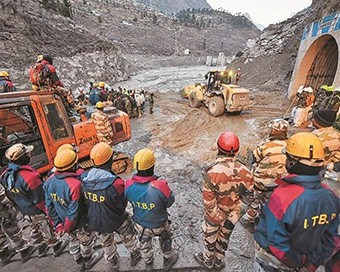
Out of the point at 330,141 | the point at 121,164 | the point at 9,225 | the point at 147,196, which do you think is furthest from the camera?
the point at 121,164

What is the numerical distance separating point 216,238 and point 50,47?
756 inches

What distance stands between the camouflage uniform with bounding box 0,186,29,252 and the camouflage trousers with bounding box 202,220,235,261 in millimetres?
2718

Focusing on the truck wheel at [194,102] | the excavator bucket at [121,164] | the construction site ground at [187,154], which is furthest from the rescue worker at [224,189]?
the truck wheel at [194,102]

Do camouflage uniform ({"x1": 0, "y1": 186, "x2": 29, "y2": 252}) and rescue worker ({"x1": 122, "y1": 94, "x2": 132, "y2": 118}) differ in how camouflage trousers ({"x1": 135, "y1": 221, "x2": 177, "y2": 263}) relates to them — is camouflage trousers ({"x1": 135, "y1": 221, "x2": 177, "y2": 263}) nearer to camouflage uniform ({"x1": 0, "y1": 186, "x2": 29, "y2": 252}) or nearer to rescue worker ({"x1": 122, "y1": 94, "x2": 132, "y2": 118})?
camouflage uniform ({"x1": 0, "y1": 186, "x2": 29, "y2": 252})

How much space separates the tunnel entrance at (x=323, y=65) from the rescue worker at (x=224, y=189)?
11273 millimetres

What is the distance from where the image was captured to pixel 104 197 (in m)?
2.24

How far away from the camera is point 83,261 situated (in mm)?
2734

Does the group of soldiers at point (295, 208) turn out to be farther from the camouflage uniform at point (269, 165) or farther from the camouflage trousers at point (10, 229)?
the camouflage trousers at point (10, 229)

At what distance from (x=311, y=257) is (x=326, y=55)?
12.4 meters

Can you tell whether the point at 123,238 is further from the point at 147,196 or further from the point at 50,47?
the point at 50,47

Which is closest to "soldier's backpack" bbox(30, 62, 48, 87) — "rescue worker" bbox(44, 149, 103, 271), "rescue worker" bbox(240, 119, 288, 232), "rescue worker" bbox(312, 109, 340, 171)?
"rescue worker" bbox(44, 149, 103, 271)

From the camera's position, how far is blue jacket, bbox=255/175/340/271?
147 cm

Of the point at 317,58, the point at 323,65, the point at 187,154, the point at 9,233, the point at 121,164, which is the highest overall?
the point at 317,58

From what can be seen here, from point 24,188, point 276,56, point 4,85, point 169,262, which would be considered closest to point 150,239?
point 169,262
